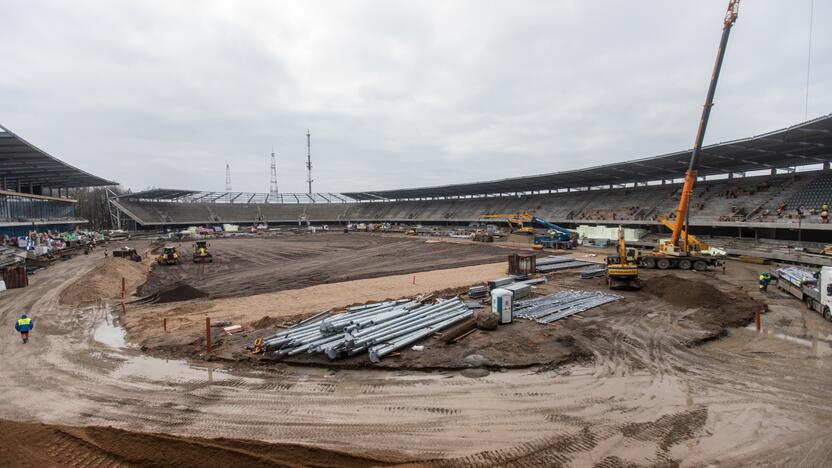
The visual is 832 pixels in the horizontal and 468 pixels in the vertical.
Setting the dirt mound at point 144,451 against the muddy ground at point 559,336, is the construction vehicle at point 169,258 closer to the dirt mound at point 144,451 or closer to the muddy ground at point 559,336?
the muddy ground at point 559,336

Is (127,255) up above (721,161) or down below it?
below

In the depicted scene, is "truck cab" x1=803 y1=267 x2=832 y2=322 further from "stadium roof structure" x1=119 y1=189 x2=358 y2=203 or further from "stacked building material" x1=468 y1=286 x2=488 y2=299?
"stadium roof structure" x1=119 y1=189 x2=358 y2=203

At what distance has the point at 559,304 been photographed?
1551 cm

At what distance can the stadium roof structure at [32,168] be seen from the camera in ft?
105

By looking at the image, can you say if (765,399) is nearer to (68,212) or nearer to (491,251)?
(491,251)

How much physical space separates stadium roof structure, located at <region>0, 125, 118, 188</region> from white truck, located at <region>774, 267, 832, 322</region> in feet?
160

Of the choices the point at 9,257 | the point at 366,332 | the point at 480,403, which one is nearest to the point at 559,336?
the point at 480,403

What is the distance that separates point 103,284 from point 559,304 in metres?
24.6

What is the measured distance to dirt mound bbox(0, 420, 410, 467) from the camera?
17.1 feet

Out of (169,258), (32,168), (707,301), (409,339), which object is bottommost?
(707,301)

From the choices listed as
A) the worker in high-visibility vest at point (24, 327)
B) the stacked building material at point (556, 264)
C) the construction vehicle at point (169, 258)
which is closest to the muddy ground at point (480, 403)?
the worker in high-visibility vest at point (24, 327)

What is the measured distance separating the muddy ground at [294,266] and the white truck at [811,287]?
18214 millimetres

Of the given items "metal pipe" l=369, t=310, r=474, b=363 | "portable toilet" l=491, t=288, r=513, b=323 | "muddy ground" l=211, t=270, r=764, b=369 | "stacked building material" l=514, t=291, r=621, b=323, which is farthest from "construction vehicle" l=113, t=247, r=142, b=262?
"stacked building material" l=514, t=291, r=621, b=323

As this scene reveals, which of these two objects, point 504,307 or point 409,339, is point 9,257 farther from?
point 504,307
